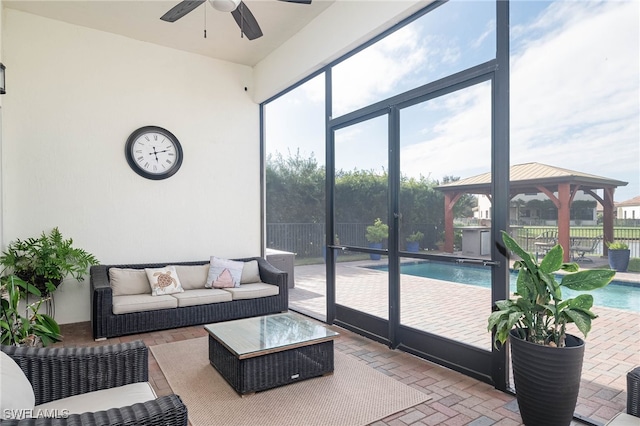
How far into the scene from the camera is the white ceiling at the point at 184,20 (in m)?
4.21

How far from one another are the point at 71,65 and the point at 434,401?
5.33 meters

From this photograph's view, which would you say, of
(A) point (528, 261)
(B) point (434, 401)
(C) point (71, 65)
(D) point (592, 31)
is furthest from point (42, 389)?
(C) point (71, 65)

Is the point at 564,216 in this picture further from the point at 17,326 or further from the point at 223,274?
the point at 17,326

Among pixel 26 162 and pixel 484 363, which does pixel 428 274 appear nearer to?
pixel 484 363

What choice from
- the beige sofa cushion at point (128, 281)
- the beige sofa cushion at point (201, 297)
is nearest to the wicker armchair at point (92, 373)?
the beige sofa cushion at point (201, 297)

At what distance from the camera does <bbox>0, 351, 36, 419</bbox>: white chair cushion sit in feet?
4.43

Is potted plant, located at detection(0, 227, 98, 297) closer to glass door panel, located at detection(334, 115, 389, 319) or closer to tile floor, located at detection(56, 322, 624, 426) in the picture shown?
tile floor, located at detection(56, 322, 624, 426)

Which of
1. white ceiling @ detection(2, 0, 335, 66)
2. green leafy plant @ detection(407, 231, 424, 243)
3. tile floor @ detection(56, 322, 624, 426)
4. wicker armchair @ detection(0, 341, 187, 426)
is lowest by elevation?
tile floor @ detection(56, 322, 624, 426)

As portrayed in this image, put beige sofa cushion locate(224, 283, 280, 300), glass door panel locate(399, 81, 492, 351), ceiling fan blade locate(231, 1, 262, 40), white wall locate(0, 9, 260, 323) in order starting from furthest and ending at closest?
beige sofa cushion locate(224, 283, 280, 300)
white wall locate(0, 9, 260, 323)
ceiling fan blade locate(231, 1, 262, 40)
glass door panel locate(399, 81, 492, 351)

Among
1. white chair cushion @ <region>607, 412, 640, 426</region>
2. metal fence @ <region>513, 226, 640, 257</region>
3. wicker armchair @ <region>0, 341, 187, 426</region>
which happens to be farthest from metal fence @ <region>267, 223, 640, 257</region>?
wicker armchair @ <region>0, 341, 187, 426</region>

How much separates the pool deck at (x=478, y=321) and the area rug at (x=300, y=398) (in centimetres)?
73

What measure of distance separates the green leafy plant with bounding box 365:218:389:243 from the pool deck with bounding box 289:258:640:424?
0.33 meters

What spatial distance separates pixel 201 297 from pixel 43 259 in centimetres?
169

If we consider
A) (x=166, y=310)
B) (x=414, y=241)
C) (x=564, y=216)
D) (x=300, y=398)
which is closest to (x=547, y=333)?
(x=564, y=216)
